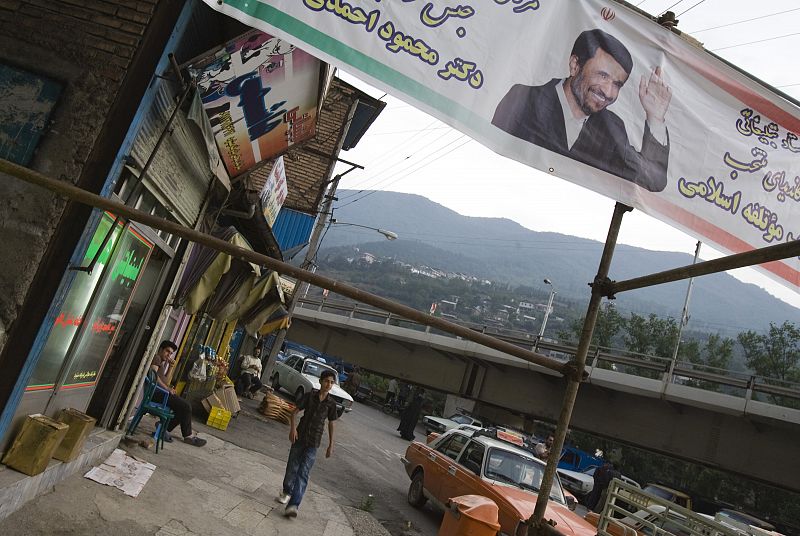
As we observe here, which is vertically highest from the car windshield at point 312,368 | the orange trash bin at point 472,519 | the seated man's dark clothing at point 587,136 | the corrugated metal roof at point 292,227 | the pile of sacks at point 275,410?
the corrugated metal roof at point 292,227

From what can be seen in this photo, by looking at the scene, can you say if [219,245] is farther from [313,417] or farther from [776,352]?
[776,352]

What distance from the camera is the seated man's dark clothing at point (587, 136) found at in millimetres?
3531

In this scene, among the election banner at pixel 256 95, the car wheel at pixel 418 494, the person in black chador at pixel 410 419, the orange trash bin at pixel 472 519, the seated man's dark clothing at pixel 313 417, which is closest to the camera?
the orange trash bin at pixel 472 519

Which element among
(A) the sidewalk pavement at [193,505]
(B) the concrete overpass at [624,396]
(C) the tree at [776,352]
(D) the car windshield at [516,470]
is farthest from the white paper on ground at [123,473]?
(C) the tree at [776,352]

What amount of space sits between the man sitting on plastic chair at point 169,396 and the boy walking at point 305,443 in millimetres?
2045

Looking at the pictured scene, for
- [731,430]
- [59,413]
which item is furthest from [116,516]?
[731,430]

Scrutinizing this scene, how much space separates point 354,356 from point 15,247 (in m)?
27.5

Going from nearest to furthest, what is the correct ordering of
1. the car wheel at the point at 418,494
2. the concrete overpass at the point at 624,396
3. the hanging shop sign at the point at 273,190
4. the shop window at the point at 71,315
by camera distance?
the shop window at the point at 71,315
the hanging shop sign at the point at 273,190
the car wheel at the point at 418,494
the concrete overpass at the point at 624,396

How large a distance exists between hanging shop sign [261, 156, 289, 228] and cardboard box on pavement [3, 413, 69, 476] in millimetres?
5656

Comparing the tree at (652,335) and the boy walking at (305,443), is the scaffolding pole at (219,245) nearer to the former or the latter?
the boy walking at (305,443)

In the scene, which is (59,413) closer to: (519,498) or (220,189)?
(220,189)

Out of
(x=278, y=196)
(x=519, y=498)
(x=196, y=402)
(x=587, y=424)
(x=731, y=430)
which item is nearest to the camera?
(x=519, y=498)

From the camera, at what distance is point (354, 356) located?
31.6 meters

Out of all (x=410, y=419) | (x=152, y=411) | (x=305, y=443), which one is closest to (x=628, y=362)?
(x=410, y=419)
